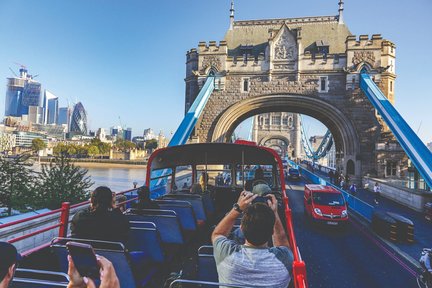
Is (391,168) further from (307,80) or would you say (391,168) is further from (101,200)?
(101,200)

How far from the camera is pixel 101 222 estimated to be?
3131mm

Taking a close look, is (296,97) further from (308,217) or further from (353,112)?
(308,217)

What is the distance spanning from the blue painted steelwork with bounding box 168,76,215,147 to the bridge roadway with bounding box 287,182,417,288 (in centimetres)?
1282

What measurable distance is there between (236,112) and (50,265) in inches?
860

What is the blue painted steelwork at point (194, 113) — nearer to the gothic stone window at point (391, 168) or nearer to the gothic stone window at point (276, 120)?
the gothic stone window at point (391, 168)

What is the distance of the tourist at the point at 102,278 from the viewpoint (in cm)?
160

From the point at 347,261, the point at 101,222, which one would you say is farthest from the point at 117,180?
the point at 101,222

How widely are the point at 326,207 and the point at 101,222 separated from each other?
9672mm

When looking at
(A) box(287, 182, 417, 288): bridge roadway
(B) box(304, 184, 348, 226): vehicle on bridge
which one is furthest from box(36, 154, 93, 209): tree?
(B) box(304, 184, 348, 226): vehicle on bridge

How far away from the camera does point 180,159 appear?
7.53 metres

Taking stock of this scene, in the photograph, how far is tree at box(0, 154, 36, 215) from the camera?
11195 millimetres

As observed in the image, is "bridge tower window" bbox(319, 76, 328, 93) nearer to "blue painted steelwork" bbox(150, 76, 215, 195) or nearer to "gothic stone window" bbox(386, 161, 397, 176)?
"gothic stone window" bbox(386, 161, 397, 176)

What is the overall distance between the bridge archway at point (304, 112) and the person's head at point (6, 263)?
2222 cm

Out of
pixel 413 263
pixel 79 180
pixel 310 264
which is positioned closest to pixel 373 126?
pixel 413 263
